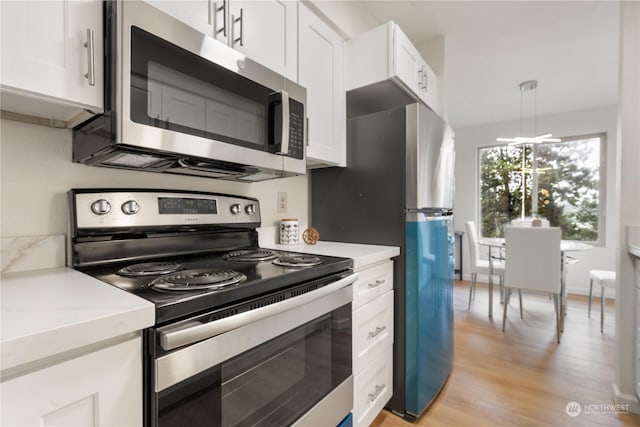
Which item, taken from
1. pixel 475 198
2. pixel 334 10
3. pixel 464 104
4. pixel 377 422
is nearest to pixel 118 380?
pixel 377 422

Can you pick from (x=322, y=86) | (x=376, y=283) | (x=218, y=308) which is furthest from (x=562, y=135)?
(x=218, y=308)

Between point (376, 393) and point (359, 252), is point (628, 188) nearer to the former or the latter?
point (359, 252)

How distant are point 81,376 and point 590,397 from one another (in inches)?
98.7

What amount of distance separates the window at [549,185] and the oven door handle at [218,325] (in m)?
4.81

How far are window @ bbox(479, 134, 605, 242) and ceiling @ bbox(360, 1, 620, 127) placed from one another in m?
0.78

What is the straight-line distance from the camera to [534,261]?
9.18 feet

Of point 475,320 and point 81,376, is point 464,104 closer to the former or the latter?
point 475,320

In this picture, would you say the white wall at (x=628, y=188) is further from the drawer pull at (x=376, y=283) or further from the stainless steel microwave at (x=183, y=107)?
the stainless steel microwave at (x=183, y=107)

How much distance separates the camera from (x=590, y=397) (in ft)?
5.87

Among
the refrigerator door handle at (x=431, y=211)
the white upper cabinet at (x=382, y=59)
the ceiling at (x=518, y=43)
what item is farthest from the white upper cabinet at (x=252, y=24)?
the ceiling at (x=518, y=43)

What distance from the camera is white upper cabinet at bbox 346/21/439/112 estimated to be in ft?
5.61

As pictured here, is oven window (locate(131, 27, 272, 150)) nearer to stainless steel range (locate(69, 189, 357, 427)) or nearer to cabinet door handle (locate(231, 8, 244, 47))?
cabinet door handle (locate(231, 8, 244, 47))

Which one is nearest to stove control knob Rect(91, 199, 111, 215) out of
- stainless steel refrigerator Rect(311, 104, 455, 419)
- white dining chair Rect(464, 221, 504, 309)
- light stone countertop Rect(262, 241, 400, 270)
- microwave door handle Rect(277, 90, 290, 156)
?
microwave door handle Rect(277, 90, 290, 156)

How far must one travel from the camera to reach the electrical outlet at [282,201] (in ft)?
5.62
